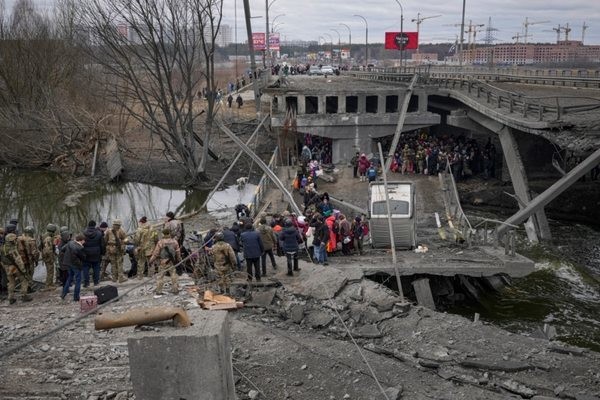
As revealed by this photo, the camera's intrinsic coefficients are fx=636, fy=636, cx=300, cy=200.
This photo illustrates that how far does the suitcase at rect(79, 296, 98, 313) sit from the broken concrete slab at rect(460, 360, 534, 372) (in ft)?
22.2

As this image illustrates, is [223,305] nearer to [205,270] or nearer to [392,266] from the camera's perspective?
[205,270]

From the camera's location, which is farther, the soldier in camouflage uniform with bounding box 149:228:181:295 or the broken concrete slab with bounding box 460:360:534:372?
the soldier in camouflage uniform with bounding box 149:228:181:295

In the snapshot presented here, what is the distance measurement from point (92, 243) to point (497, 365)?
8.28 m

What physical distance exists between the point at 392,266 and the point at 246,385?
828 centimetres

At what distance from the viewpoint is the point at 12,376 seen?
9.27 metres

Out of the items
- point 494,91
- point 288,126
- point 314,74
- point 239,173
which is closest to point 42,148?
point 239,173

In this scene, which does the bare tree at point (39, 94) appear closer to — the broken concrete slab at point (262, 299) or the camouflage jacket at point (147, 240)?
the camouflage jacket at point (147, 240)

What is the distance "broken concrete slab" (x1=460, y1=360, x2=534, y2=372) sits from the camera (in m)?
10.1

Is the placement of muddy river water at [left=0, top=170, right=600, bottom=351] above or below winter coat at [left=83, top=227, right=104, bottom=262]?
below

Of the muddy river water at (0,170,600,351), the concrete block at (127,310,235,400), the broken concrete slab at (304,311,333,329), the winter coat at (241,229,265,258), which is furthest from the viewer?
the muddy river water at (0,170,600,351)

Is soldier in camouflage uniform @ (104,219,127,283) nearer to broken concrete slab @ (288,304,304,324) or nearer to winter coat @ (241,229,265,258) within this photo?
winter coat @ (241,229,265,258)

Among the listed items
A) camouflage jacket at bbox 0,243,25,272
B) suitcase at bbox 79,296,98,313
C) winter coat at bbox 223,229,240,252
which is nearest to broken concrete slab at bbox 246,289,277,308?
winter coat at bbox 223,229,240,252

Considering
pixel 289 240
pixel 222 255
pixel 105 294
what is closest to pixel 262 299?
pixel 222 255

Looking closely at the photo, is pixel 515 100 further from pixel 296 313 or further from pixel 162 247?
pixel 162 247
